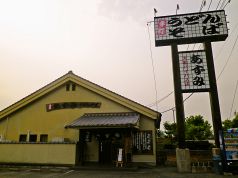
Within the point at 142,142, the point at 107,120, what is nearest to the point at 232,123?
the point at 142,142

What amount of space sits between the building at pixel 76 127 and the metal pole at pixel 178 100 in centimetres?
274

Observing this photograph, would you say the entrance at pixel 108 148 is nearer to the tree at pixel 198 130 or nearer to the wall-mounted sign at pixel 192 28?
the wall-mounted sign at pixel 192 28

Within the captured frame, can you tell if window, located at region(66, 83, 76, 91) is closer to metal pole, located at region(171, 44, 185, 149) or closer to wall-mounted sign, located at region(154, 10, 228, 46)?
wall-mounted sign, located at region(154, 10, 228, 46)

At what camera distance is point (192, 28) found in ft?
47.9

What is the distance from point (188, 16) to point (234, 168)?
10.1 meters

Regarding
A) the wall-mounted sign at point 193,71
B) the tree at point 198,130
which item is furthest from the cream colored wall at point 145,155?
the tree at point 198,130

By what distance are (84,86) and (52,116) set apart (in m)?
3.73

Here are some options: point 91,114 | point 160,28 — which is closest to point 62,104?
point 91,114

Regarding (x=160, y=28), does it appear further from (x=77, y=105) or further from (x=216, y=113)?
(x=77, y=105)

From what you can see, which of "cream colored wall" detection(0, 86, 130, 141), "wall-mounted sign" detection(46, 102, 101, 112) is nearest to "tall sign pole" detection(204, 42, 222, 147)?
"cream colored wall" detection(0, 86, 130, 141)

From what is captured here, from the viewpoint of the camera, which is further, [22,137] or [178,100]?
[22,137]

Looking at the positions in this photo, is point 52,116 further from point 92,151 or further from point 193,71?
point 193,71

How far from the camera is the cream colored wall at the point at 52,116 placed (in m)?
17.5

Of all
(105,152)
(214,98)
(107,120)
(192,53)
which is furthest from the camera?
(105,152)
